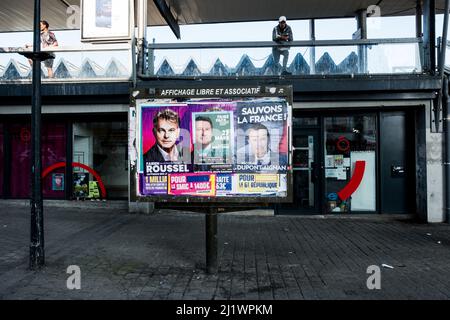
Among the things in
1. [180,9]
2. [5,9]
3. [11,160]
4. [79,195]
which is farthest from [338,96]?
[5,9]

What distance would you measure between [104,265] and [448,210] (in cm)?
801

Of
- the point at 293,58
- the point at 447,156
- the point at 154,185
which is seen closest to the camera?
the point at 154,185

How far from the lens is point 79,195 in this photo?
11.6m

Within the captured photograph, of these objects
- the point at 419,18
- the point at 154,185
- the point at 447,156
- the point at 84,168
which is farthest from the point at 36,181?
the point at 419,18

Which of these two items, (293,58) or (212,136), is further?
(293,58)

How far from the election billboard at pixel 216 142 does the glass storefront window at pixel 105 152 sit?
20.8 feet

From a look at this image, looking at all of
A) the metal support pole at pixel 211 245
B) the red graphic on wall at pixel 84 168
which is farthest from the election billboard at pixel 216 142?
the red graphic on wall at pixel 84 168

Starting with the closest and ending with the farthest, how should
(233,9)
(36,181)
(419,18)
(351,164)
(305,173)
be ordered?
(36,181) < (351,164) < (305,173) < (419,18) < (233,9)

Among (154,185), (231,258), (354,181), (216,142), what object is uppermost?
(216,142)

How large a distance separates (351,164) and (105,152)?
6757 millimetres

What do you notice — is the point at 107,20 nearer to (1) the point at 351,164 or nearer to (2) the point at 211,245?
(1) the point at 351,164

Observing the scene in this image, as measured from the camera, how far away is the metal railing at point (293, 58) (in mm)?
10055

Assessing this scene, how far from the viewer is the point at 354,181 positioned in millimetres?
10641

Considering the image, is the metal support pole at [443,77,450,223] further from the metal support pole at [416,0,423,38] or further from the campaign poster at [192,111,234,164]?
the campaign poster at [192,111,234,164]
